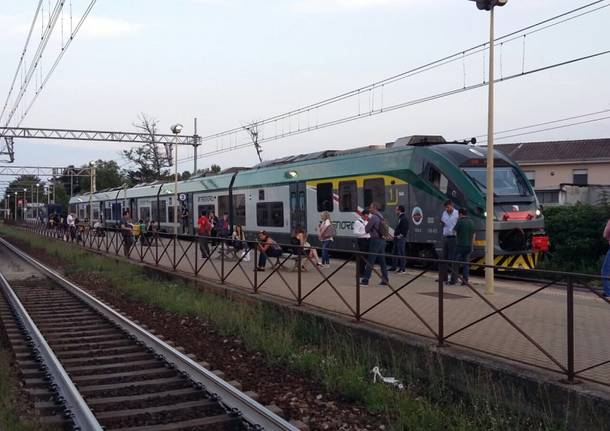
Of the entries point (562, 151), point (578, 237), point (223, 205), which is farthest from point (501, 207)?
point (562, 151)

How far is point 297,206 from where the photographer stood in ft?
70.1

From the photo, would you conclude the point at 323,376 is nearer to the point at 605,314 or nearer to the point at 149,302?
the point at 605,314

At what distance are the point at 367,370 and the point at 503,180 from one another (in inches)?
388

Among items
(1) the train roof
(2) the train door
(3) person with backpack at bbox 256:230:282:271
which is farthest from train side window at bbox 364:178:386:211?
(3) person with backpack at bbox 256:230:282:271

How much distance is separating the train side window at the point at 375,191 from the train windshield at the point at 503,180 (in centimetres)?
273

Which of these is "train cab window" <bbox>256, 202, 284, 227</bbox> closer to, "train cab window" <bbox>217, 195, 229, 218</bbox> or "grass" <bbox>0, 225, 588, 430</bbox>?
"train cab window" <bbox>217, 195, 229, 218</bbox>

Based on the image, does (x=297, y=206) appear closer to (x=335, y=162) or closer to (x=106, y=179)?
(x=335, y=162)

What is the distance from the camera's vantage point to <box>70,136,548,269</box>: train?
597 inches

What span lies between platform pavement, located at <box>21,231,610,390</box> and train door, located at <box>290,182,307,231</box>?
9.84m

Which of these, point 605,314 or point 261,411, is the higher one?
point 605,314

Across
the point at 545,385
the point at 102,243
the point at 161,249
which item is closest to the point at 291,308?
the point at 545,385

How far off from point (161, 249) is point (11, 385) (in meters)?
11.8

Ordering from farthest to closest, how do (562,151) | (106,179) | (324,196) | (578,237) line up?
(106,179), (562,151), (324,196), (578,237)

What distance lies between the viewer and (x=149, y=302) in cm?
1360
